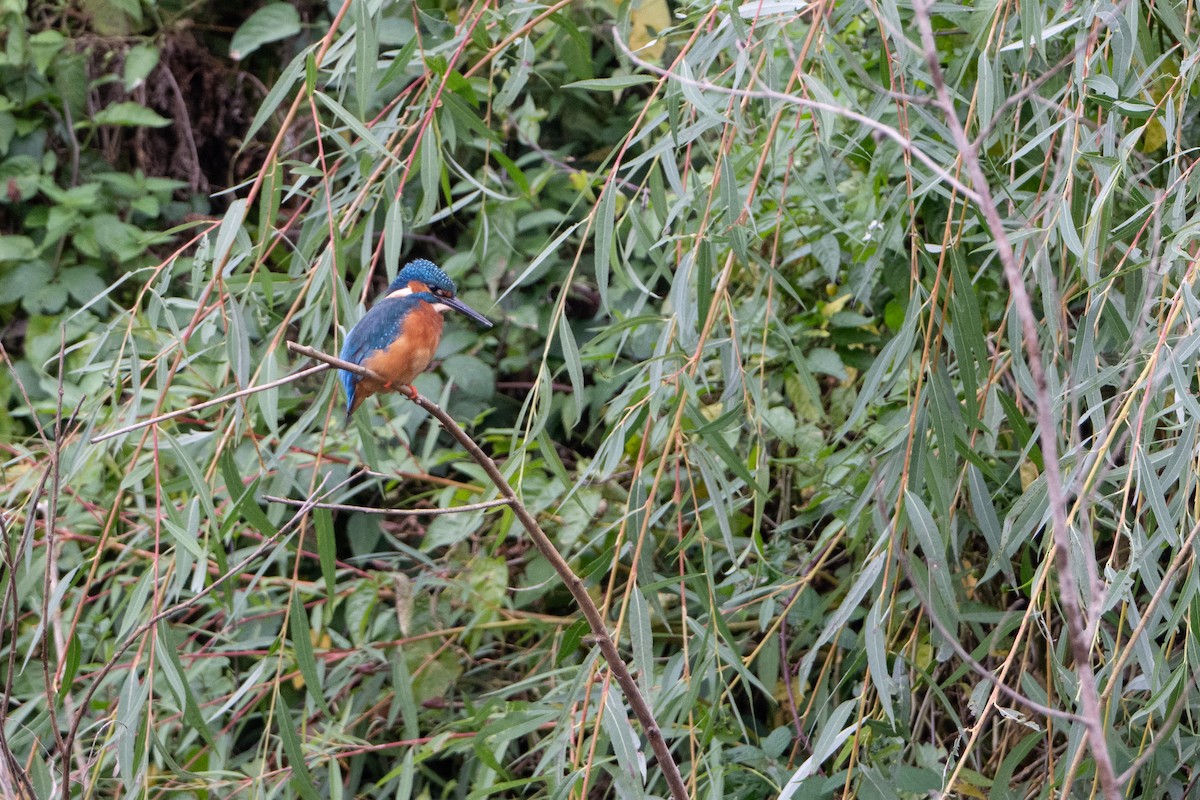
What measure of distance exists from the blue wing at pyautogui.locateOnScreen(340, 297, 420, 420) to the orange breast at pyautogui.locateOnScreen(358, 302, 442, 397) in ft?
0.04

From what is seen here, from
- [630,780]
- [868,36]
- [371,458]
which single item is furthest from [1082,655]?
[868,36]

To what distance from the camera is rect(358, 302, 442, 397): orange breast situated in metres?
2.12

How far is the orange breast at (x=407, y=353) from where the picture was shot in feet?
6.94

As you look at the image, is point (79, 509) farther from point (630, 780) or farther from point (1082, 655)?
point (1082, 655)

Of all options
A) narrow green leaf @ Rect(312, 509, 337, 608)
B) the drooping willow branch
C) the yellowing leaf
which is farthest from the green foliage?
the yellowing leaf

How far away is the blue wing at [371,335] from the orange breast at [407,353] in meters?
0.01

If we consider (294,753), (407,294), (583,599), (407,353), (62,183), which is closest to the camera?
(583,599)

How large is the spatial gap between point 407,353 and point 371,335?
3.0 inches

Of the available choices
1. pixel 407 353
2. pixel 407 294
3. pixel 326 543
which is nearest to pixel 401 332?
pixel 407 353

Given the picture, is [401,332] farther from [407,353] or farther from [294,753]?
[294,753]

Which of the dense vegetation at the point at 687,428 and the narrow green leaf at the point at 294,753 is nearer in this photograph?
the dense vegetation at the point at 687,428

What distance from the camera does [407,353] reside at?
2.15m

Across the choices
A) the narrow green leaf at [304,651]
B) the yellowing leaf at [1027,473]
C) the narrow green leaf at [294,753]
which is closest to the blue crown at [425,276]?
the narrow green leaf at [304,651]

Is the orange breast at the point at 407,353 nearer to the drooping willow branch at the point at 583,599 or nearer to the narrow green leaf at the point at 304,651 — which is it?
the narrow green leaf at the point at 304,651
